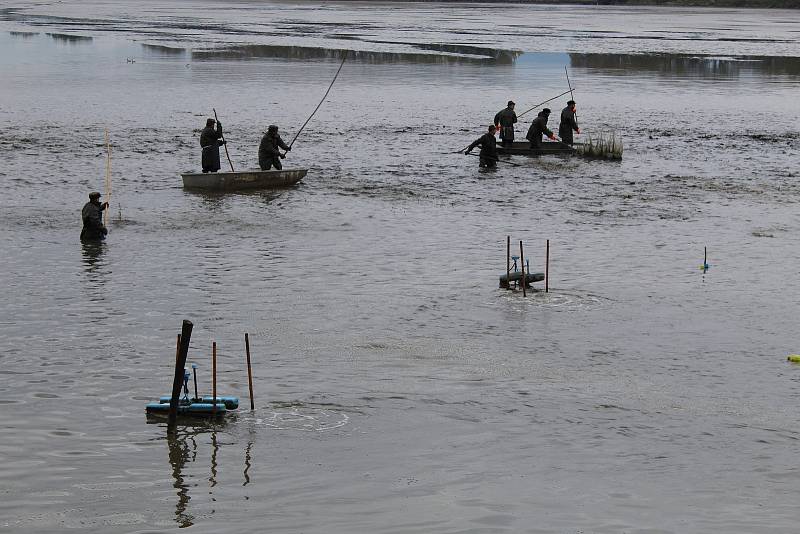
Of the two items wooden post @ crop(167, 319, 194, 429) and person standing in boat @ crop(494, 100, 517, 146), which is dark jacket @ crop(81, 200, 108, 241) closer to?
wooden post @ crop(167, 319, 194, 429)

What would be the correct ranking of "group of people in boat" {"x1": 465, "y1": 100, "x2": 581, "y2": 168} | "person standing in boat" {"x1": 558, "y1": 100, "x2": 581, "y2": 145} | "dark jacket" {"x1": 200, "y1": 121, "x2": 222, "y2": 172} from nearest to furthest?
1. "dark jacket" {"x1": 200, "y1": 121, "x2": 222, "y2": 172}
2. "group of people in boat" {"x1": 465, "y1": 100, "x2": 581, "y2": 168}
3. "person standing in boat" {"x1": 558, "y1": 100, "x2": 581, "y2": 145}

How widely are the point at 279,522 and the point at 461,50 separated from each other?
6357 cm

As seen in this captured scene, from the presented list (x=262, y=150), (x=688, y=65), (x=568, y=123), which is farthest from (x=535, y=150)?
(x=688, y=65)

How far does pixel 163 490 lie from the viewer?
1092cm

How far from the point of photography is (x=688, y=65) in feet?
205

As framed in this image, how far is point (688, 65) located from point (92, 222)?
157 feet

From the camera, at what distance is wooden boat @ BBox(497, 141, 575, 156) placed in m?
31.8

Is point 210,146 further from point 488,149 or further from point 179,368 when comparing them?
point 179,368

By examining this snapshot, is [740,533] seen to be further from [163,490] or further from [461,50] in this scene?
[461,50]

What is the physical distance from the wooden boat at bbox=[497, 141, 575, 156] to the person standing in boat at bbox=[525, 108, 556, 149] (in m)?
0.19

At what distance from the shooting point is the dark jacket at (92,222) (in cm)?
2045

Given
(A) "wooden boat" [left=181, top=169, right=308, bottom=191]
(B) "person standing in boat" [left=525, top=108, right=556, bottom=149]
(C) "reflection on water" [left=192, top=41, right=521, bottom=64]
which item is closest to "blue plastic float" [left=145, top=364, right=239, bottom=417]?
(A) "wooden boat" [left=181, top=169, right=308, bottom=191]

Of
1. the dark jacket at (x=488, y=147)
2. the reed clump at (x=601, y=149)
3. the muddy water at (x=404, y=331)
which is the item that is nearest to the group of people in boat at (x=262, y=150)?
the muddy water at (x=404, y=331)

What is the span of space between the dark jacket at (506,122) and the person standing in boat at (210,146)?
328 inches
